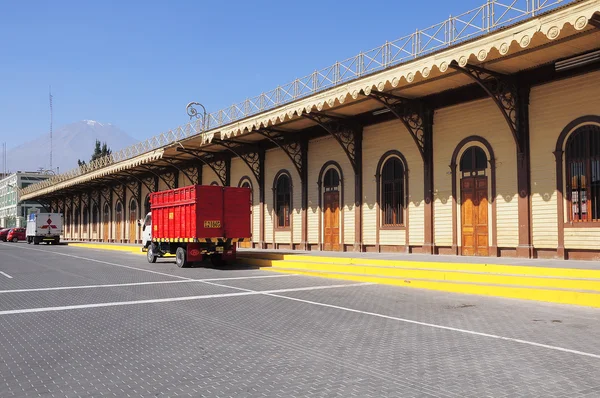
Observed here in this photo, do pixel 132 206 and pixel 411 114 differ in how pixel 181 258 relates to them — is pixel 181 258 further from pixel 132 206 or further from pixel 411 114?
pixel 132 206

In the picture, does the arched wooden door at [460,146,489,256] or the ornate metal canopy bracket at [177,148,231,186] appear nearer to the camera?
the arched wooden door at [460,146,489,256]

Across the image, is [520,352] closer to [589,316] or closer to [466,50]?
[589,316]

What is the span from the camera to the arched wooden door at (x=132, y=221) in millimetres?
46094

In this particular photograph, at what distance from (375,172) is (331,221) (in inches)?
145

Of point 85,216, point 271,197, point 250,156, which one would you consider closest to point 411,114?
point 271,197

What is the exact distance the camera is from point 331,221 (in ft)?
80.6

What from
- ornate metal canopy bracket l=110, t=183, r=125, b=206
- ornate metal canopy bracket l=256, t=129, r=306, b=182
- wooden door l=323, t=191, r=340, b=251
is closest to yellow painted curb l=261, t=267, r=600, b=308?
wooden door l=323, t=191, r=340, b=251

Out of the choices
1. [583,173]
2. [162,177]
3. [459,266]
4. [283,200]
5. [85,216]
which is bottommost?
[459,266]

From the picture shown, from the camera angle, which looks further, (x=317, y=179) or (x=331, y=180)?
(x=317, y=179)

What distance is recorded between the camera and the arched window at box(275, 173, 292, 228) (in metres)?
27.6

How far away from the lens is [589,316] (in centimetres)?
899

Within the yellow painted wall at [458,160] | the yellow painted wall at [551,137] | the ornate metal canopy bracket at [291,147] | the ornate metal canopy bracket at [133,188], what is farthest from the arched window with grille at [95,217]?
the yellow painted wall at [551,137]

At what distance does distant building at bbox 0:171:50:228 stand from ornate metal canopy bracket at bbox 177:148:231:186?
Result: 9033 centimetres

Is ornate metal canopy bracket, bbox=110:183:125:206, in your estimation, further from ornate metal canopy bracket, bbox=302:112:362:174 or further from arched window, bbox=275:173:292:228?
ornate metal canopy bracket, bbox=302:112:362:174
